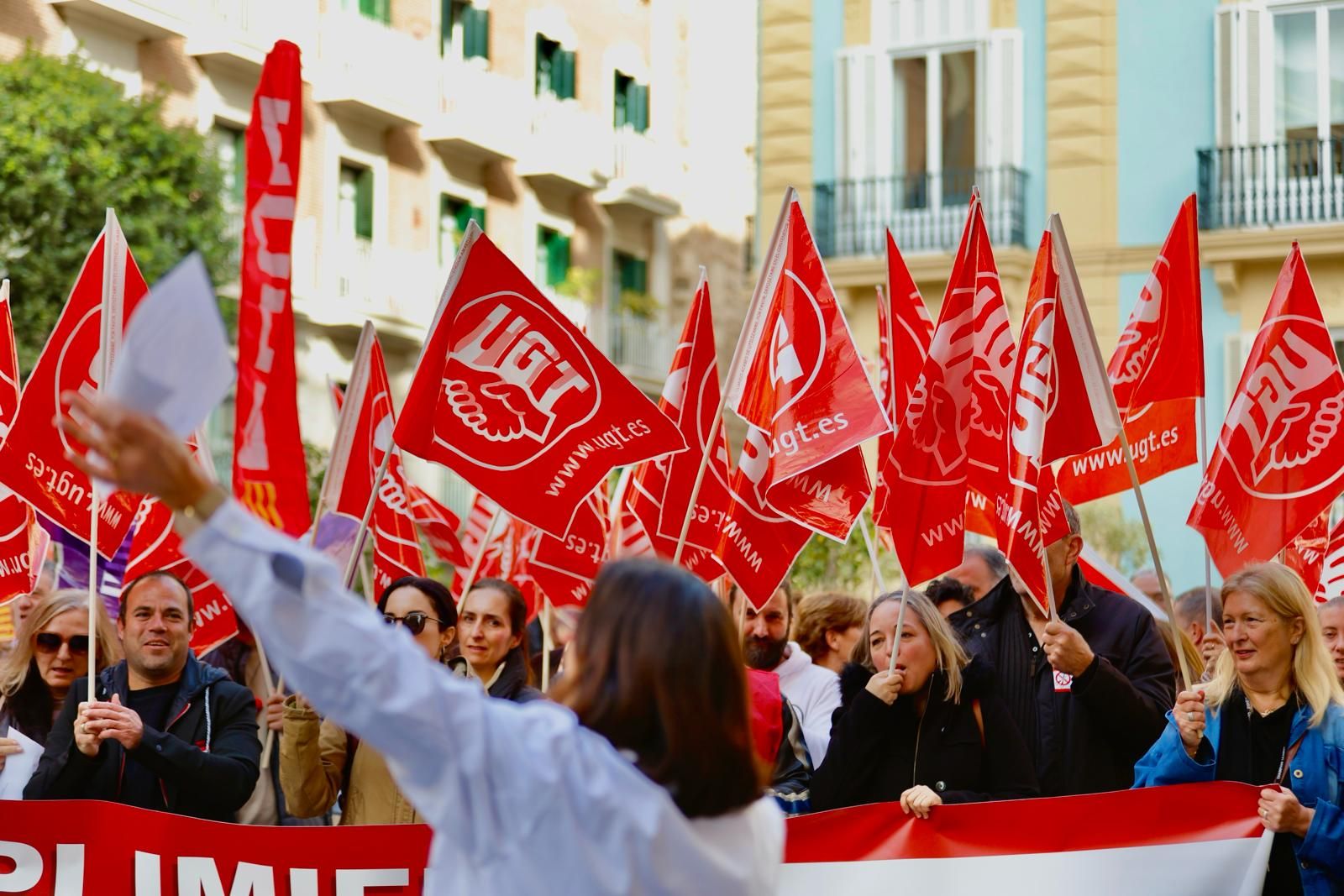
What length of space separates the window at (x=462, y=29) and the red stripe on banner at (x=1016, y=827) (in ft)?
76.7

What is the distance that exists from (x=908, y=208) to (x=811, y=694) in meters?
13.7

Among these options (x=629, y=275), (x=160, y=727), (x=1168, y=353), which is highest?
(x=629, y=275)

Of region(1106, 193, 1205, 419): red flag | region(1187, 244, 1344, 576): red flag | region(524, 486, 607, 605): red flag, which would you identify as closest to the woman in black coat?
region(1187, 244, 1344, 576): red flag

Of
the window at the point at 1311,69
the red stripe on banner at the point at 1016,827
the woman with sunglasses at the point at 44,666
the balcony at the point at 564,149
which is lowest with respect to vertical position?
the red stripe on banner at the point at 1016,827

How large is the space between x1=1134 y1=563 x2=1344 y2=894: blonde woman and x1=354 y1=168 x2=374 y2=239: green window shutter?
71.6ft

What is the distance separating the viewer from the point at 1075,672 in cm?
646

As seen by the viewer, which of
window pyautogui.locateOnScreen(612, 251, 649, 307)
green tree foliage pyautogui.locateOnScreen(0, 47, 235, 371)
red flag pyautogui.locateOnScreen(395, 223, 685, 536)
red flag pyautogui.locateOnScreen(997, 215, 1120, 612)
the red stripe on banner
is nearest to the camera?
the red stripe on banner

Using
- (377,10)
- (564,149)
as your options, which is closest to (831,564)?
(377,10)

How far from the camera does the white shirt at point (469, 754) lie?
2914 millimetres

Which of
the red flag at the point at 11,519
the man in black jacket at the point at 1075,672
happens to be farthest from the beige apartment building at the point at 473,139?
the man in black jacket at the point at 1075,672

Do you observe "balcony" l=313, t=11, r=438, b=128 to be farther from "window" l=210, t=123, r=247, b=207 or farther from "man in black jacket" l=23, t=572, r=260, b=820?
"man in black jacket" l=23, t=572, r=260, b=820

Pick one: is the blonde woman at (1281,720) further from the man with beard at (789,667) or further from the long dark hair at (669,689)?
the long dark hair at (669,689)

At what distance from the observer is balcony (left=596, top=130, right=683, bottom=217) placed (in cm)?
3133

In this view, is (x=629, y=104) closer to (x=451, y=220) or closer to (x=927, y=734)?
(x=451, y=220)
